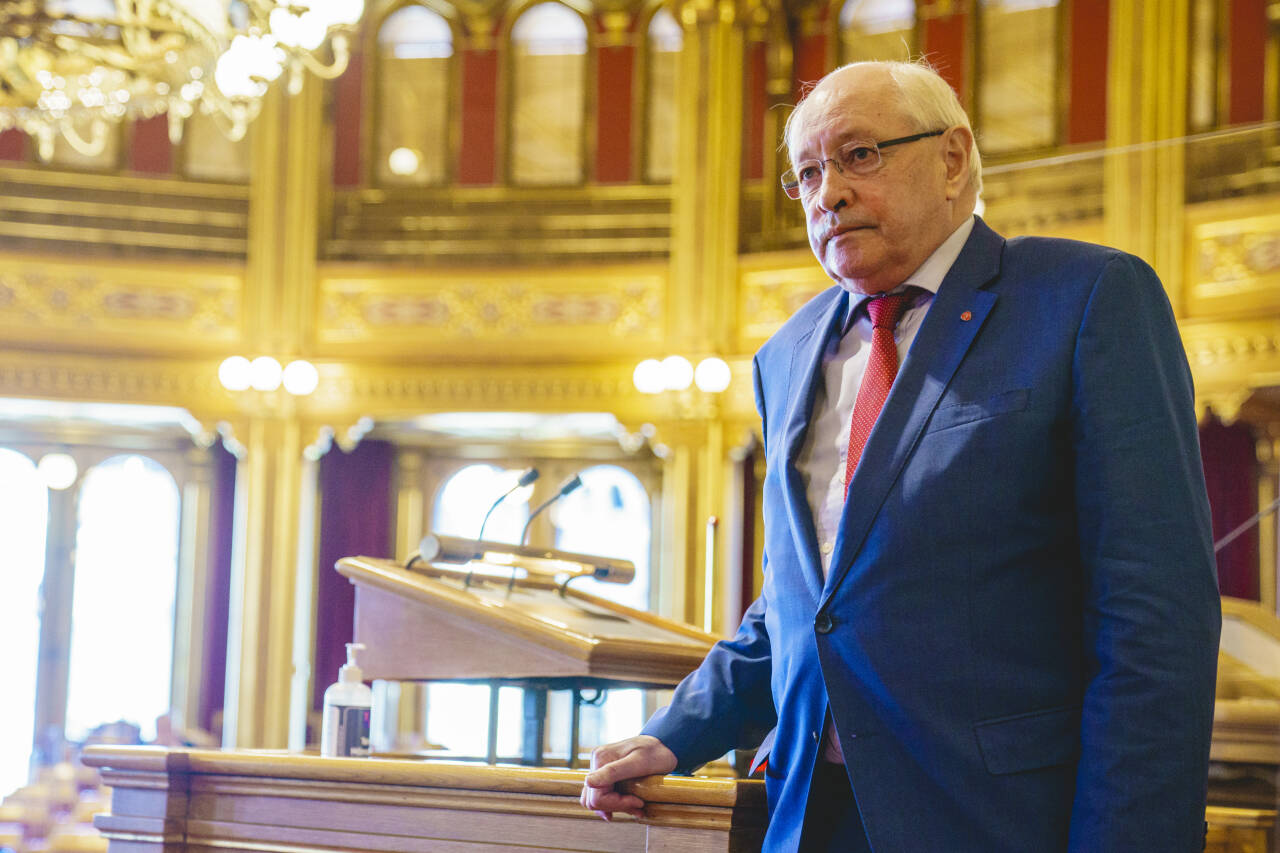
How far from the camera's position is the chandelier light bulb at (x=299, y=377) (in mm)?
9828

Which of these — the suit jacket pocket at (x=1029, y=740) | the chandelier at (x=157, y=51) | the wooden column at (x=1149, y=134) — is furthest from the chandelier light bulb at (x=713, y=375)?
the suit jacket pocket at (x=1029, y=740)

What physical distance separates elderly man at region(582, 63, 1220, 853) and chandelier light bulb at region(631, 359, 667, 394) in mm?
7730

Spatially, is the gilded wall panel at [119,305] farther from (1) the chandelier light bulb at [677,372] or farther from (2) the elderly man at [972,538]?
(2) the elderly man at [972,538]

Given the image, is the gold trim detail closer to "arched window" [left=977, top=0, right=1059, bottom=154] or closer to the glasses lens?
Answer: "arched window" [left=977, top=0, right=1059, bottom=154]

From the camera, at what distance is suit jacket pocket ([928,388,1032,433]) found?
1467 millimetres

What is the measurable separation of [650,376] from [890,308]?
7.76 metres

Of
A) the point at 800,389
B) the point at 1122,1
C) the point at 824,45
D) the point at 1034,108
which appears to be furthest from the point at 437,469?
the point at 800,389

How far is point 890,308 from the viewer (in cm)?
163

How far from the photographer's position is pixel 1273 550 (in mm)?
8656

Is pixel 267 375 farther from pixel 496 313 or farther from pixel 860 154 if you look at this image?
pixel 860 154

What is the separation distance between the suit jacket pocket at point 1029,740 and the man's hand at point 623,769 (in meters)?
→ 0.41

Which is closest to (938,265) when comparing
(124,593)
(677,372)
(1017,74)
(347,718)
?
(347,718)

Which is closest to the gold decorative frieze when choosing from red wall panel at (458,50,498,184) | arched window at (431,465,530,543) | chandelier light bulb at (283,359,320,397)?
red wall panel at (458,50,498,184)

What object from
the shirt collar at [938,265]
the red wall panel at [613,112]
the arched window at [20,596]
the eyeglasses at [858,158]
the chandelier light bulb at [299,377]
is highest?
the red wall panel at [613,112]
